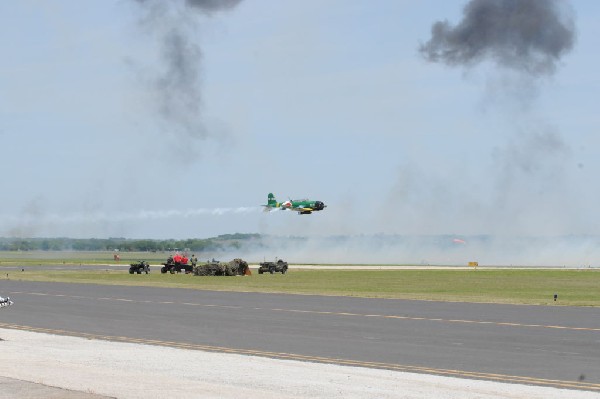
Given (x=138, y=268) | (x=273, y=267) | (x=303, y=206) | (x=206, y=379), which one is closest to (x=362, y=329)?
(x=206, y=379)

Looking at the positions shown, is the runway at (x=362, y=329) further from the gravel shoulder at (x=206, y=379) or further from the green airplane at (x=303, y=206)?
the green airplane at (x=303, y=206)

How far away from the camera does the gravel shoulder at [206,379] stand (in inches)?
725

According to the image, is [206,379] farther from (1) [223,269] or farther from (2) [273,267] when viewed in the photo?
(2) [273,267]

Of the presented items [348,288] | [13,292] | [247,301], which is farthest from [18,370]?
[348,288]

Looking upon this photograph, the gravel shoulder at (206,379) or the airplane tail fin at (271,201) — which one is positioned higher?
the airplane tail fin at (271,201)

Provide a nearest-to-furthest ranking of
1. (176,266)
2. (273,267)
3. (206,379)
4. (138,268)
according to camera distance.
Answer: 1. (206,379)
2. (138,268)
3. (273,267)
4. (176,266)

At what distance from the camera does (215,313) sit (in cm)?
4341

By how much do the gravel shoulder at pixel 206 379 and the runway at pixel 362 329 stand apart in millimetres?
1723

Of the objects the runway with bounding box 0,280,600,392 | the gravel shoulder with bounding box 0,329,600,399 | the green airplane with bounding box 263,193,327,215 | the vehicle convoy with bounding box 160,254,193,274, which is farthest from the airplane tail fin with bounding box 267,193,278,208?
the gravel shoulder with bounding box 0,329,600,399

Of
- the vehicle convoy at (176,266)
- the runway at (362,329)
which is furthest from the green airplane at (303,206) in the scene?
the runway at (362,329)

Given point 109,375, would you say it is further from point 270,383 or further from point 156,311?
point 156,311

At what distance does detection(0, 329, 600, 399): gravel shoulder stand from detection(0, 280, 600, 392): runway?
1723 mm

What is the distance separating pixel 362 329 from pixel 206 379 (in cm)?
1505

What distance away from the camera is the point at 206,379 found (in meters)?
20.5
